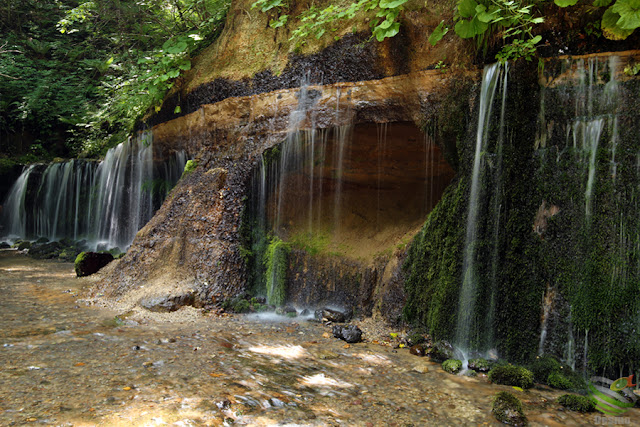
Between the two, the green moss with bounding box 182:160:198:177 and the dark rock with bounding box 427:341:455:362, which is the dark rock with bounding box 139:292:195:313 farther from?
the dark rock with bounding box 427:341:455:362

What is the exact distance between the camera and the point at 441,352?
4.52 metres

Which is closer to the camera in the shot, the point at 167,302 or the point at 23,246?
the point at 167,302

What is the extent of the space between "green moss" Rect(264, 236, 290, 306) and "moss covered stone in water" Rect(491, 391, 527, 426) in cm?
407

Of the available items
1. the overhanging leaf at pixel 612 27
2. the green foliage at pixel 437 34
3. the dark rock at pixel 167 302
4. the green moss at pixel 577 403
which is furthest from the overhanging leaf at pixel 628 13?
the dark rock at pixel 167 302

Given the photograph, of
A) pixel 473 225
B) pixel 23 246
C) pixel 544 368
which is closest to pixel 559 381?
pixel 544 368

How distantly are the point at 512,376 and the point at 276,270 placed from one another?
13.3 ft

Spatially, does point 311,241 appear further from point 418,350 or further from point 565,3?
point 565,3

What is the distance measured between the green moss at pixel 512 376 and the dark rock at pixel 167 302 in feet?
13.6

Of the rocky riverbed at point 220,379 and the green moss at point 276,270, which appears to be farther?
the green moss at point 276,270

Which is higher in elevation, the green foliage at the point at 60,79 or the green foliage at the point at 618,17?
the green foliage at the point at 60,79

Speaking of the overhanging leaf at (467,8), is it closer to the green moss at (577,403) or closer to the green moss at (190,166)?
the green moss at (577,403)

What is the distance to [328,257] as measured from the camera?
22.6 ft

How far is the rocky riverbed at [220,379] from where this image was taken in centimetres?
309

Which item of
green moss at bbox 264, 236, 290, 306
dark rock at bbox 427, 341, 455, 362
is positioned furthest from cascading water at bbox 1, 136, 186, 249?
dark rock at bbox 427, 341, 455, 362
